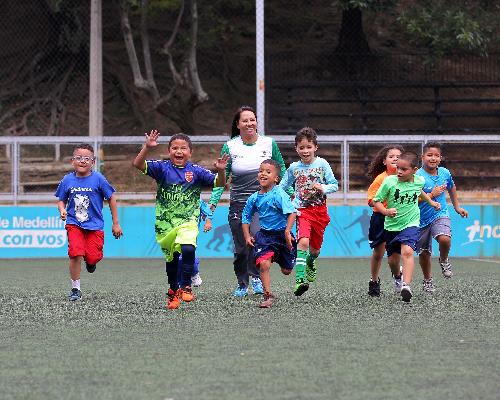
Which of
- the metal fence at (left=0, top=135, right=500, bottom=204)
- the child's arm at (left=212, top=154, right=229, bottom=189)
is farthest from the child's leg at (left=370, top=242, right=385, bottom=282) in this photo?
the metal fence at (left=0, top=135, right=500, bottom=204)

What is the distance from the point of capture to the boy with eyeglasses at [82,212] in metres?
12.1

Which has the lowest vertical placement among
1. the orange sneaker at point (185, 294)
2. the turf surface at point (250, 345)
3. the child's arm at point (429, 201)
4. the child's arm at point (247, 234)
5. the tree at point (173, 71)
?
the turf surface at point (250, 345)

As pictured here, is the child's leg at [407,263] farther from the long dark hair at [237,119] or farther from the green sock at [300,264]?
the long dark hair at [237,119]

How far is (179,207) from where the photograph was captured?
11133 millimetres

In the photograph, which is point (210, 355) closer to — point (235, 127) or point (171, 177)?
point (171, 177)

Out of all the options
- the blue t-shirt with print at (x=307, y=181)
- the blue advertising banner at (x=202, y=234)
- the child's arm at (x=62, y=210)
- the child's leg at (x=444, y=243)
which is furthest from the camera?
the blue advertising banner at (x=202, y=234)

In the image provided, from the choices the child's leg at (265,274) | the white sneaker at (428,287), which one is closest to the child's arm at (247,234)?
the child's leg at (265,274)

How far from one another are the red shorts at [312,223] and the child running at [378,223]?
0.47 m

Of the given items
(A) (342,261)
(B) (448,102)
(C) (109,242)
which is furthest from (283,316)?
(B) (448,102)

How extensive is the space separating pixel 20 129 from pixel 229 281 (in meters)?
14.7

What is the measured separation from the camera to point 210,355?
7.80 meters

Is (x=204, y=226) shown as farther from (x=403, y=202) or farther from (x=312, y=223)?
(x=403, y=202)

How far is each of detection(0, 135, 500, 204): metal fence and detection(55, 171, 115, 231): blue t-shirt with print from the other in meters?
8.29

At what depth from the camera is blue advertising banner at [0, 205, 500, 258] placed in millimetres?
20625
